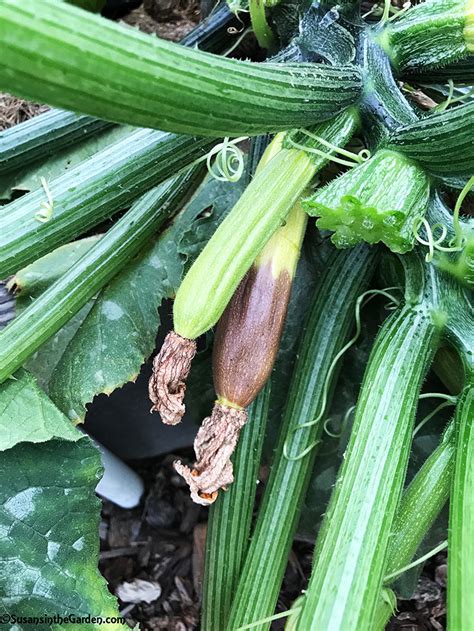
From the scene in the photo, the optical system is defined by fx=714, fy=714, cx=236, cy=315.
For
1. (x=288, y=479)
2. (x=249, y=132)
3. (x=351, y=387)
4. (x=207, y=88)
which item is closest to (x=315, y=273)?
(x=351, y=387)

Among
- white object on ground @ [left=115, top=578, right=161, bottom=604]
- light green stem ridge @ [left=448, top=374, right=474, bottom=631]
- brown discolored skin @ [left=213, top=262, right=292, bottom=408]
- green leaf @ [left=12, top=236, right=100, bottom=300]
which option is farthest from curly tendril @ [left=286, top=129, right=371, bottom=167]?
white object on ground @ [left=115, top=578, right=161, bottom=604]

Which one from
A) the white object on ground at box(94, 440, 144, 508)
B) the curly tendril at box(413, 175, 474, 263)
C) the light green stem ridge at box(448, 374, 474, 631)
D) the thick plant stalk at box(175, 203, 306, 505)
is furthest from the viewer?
the white object on ground at box(94, 440, 144, 508)

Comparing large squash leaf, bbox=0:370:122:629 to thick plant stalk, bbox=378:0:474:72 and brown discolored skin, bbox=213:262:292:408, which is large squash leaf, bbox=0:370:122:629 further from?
thick plant stalk, bbox=378:0:474:72

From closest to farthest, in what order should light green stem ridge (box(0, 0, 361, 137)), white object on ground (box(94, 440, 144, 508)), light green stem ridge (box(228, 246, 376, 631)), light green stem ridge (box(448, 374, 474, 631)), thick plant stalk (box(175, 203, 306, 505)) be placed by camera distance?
light green stem ridge (box(0, 0, 361, 137))
light green stem ridge (box(448, 374, 474, 631))
thick plant stalk (box(175, 203, 306, 505))
light green stem ridge (box(228, 246, 376, 631))
white object on ground (box(94, 440, 144, 508))

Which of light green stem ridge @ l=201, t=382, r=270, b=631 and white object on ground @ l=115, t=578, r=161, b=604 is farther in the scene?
white object on ground @ l=115, t=578, r=161, b=604

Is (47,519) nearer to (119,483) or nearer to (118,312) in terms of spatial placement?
(118,312)

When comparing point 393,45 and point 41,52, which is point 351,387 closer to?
point 393,45
